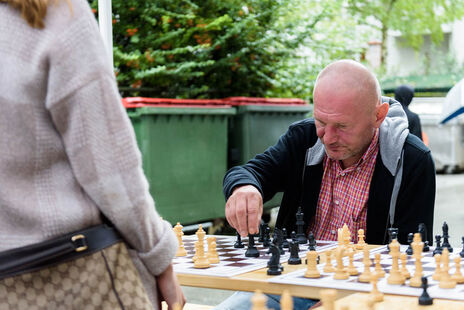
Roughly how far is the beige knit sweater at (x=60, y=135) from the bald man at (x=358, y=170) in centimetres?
145

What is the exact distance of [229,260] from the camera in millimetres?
2764

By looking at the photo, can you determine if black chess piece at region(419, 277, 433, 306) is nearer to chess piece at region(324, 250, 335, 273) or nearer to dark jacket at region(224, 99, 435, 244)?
chess piece at region(324, 250, 335, 273)

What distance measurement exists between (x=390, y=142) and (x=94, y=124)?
207 cm

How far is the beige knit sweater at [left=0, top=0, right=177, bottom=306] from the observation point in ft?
5.38

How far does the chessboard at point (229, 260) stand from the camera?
2.51m

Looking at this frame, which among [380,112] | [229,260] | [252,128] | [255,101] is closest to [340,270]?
[229,260]

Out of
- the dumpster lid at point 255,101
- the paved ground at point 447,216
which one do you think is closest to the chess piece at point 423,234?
the paved ground at point 447,216

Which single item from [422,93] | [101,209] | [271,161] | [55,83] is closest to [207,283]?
[101,209]

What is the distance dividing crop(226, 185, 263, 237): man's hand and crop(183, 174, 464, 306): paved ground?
2987 millimetres

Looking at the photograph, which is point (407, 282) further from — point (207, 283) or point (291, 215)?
point (291, 215)

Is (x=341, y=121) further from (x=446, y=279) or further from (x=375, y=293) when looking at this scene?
(x=375, y=293)

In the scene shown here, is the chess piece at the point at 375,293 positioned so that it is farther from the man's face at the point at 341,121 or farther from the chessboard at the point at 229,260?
the man's face at the point at 341,121

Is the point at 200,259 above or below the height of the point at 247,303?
above

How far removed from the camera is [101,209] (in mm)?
1702
